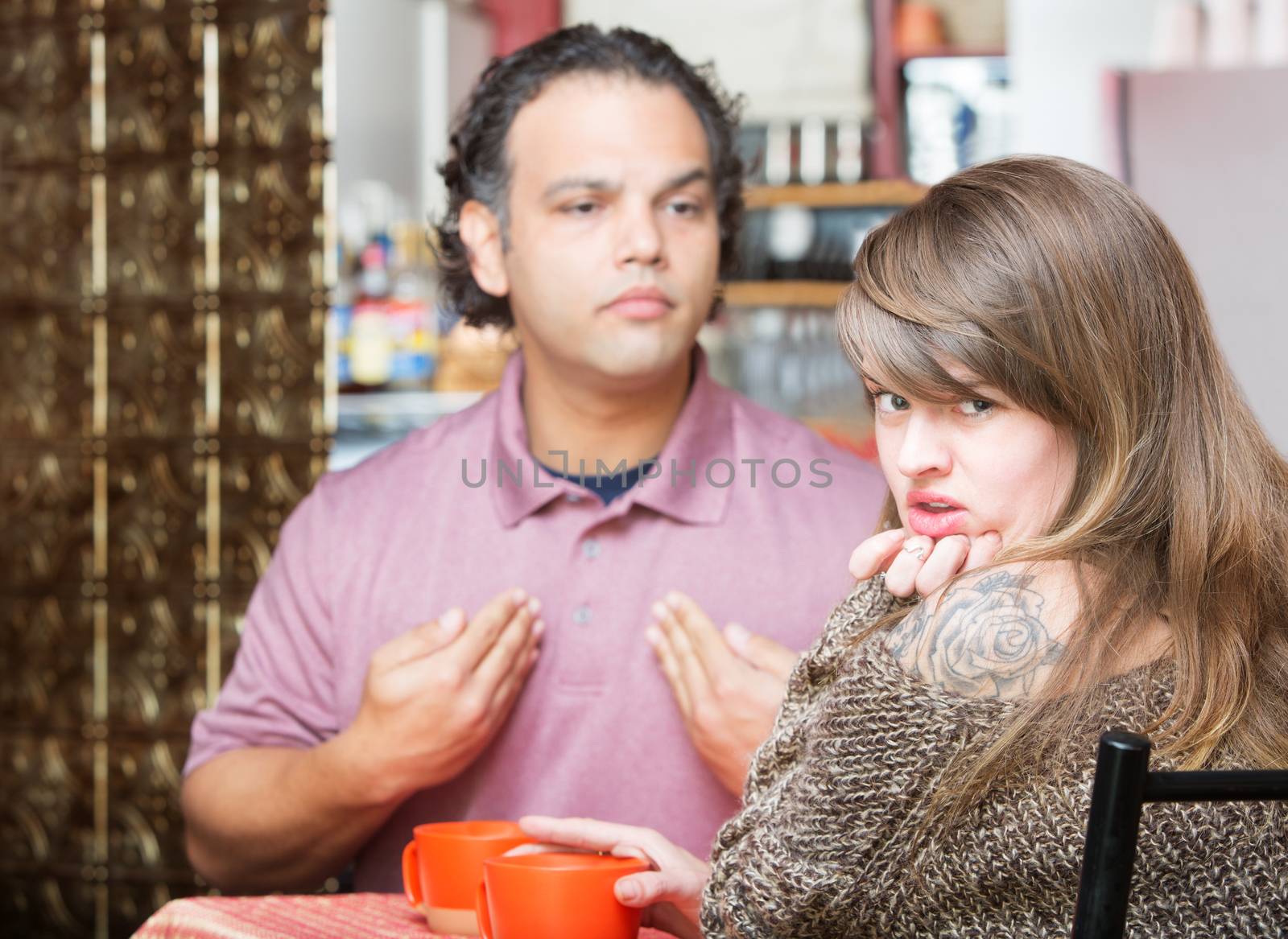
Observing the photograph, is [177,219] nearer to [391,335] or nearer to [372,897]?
[391,335]

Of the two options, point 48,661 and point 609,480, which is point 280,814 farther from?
point 48,661

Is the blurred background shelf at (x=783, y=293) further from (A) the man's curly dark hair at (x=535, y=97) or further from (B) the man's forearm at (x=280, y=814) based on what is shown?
(B) the man's forearm at (x=280, y=814)

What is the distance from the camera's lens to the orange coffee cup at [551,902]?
2.85 feet

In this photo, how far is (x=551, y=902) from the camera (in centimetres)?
87

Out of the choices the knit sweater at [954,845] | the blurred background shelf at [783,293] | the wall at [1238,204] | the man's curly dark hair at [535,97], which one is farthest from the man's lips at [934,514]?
the blurred background shelf at [783,293]

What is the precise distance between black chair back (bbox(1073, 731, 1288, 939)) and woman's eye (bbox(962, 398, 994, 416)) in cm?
32

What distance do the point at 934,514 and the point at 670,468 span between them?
2.36ft

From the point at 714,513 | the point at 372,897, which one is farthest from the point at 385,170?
the point at 372,897

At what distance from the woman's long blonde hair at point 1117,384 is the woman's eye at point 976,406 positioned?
1 centimetres

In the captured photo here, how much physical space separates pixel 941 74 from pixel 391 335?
1.33 m

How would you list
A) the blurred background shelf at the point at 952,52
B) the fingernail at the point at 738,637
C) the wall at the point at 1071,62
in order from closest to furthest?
the fingernail at the point at 738,637, the wall at the point at 1071,62, the blurred background shelf at the point at 952,52

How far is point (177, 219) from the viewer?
257 cm

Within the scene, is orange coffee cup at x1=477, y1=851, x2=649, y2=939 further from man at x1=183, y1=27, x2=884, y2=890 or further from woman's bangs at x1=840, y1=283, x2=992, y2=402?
man at x1=183, y1=27, x2=884, y2=890

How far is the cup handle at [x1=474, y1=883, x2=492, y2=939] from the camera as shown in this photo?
90cm
